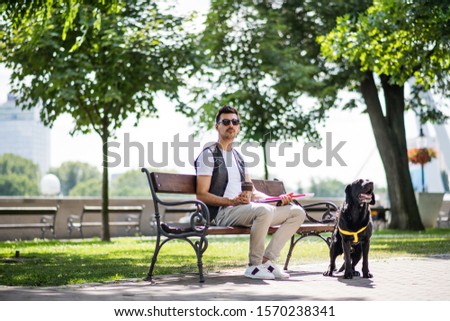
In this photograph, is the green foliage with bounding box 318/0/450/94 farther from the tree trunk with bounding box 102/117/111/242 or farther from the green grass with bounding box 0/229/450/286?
the green grass with bounding box 0/229/450/286

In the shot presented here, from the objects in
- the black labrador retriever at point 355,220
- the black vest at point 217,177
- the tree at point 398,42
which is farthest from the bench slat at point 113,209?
the black labrador retriever at point 355,220

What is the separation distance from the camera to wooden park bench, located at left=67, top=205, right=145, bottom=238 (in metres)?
25.6

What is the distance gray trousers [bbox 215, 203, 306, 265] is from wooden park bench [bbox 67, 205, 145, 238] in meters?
16.7

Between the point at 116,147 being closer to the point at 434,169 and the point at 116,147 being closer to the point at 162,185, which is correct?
the point at 162,185

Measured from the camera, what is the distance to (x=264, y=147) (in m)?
29.0

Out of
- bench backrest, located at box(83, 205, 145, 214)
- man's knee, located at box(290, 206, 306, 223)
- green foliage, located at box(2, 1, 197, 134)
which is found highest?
green foliage, located at box(2, 1, 197, 134)

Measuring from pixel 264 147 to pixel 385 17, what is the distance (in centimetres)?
935

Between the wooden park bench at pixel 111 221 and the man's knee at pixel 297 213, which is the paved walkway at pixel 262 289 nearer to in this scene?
the man's knee at pixel 297 213

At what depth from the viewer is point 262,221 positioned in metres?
8.50

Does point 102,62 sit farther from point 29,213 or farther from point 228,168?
point 228,168

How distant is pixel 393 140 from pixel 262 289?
2104 cm

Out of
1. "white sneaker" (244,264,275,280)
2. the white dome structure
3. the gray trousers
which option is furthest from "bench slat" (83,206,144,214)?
"white sneaker" (244,264,275,280)

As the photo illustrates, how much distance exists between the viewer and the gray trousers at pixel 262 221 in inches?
335
